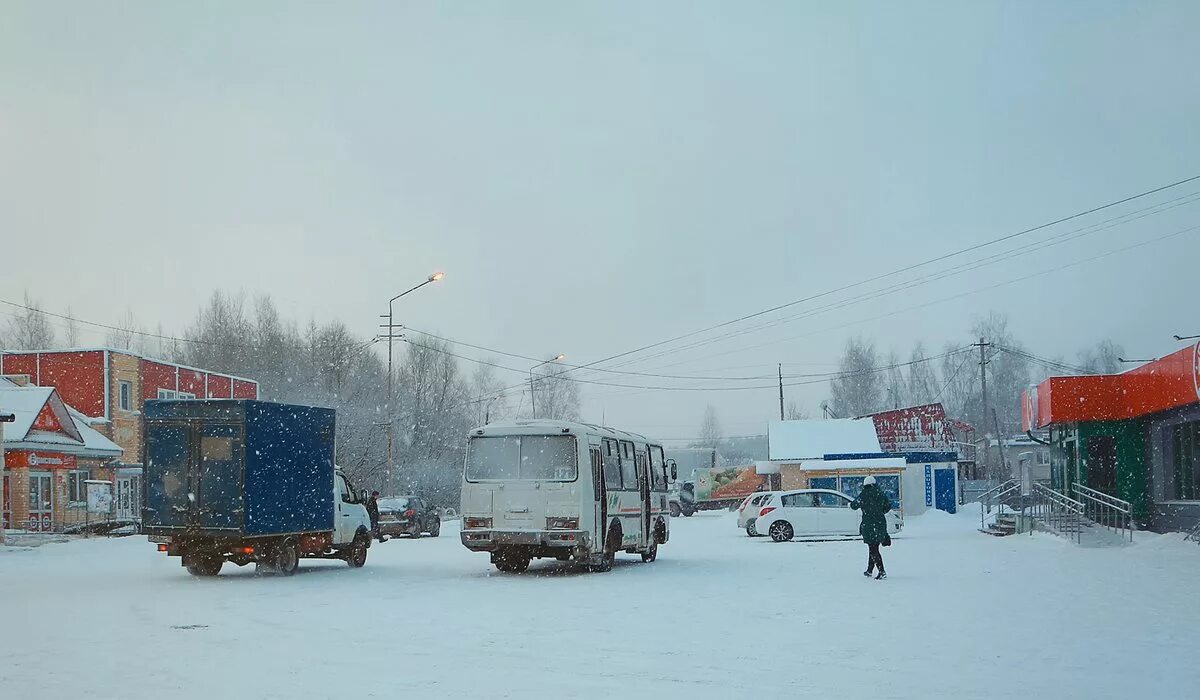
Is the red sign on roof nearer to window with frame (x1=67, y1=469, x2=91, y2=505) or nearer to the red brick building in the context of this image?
the red brick building

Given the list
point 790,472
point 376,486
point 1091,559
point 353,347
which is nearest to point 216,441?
point 1091,559

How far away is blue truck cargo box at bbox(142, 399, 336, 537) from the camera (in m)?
19.7

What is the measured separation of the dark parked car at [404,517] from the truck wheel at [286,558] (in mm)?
16645

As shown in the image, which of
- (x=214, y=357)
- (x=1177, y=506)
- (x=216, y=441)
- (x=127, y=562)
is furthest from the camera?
(x=214, y=357)

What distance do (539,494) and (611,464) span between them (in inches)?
97.7

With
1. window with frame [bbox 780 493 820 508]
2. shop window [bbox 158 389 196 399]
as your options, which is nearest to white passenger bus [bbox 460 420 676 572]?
window with frame [bbox 780 493 820 508]

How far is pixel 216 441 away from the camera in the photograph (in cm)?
1992

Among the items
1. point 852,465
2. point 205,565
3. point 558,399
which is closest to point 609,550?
point 205,565

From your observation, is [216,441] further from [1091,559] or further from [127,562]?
[1091,559]

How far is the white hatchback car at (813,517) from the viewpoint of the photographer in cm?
3453

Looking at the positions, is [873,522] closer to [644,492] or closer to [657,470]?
[644,492]

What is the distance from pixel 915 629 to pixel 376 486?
57.4 m

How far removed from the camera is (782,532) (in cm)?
3472

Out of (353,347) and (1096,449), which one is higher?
(353,347)
